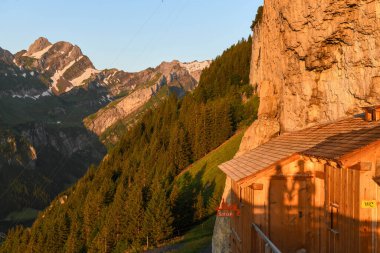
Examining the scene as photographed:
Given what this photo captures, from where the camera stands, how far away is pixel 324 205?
1535 cm

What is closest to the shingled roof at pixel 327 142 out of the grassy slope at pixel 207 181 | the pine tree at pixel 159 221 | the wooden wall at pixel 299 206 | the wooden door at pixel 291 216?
the wooden wall at pixel 299 206

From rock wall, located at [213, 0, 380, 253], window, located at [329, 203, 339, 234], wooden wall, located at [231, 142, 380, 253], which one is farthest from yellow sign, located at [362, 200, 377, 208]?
rock wall, located at [213, 0, 380, 253]

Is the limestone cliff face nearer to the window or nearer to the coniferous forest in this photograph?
the window

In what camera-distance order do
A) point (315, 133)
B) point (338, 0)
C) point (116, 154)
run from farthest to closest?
1. point (116, 154)
2. point (338, 0)
3. point (315, 133)

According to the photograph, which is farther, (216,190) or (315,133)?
(216,190)

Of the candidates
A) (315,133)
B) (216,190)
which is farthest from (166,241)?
(315,133)

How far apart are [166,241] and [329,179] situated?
152 ft

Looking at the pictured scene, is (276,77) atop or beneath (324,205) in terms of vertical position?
atop

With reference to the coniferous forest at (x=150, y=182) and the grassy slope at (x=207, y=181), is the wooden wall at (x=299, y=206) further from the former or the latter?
the coniferous forest at (x=150, y=182)

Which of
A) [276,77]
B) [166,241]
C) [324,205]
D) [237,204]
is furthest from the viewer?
[166,241]

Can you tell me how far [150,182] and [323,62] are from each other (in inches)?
2485

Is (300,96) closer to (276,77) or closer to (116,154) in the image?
(276,77)

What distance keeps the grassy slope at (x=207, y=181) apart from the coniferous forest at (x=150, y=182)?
3.05 m

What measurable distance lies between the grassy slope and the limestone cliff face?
15780mm
